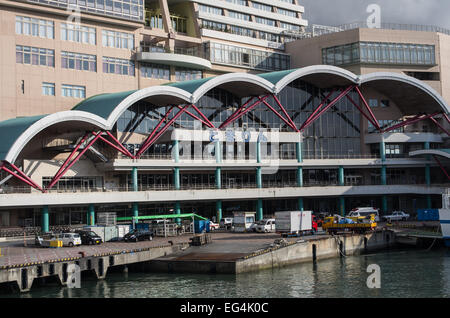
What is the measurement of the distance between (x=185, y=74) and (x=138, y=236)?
4013 cm

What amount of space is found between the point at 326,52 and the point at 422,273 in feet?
198

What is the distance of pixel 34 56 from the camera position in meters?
81.9

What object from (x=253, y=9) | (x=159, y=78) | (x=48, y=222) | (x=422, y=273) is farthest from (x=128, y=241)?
(x=253, y=9)

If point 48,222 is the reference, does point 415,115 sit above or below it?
above

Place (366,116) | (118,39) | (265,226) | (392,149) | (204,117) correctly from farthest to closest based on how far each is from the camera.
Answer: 1. (392,149)
2. (366,116)
3. (118,39)
4. (204,117)
5. (265,226)

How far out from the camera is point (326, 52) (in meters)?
105

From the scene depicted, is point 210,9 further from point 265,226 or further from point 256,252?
point 256,252

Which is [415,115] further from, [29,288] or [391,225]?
[29,288]

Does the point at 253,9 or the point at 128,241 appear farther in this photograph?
the point at 253,9

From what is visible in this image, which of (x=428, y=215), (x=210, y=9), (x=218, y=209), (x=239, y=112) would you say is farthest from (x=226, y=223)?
(x=210, y=9)

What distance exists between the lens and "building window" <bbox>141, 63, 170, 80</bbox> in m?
92.4

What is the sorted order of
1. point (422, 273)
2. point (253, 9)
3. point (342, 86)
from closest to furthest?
point (422, 273) < point (342, 86) < point (253, 9)

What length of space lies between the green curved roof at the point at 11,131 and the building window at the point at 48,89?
981 centimetres

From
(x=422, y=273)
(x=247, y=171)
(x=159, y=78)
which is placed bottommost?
(x=422, y=273)
